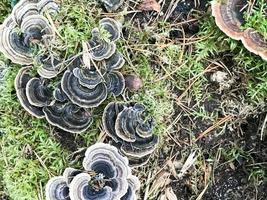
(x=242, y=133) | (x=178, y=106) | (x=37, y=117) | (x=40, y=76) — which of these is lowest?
(x=242, y=133)

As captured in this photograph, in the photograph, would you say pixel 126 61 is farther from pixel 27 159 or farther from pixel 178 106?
pixel 27 159

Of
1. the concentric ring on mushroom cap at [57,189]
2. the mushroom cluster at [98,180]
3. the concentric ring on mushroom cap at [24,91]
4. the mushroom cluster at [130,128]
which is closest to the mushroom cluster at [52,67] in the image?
the concentric ring on mushroom cap at [24,91]

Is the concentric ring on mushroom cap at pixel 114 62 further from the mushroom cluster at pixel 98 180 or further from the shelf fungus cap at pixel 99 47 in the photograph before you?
the mushroom cluster at pixel 98 180

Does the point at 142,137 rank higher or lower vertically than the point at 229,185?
higher

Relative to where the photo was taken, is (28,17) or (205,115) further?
(205,115)

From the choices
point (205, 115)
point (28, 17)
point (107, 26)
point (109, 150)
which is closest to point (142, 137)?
point (109, 150)
